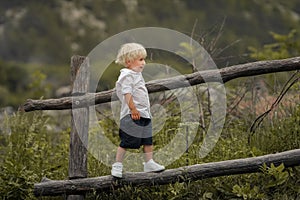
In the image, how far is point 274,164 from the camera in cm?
464

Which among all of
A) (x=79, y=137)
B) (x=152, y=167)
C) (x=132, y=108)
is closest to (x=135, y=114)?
(x=132, y=108)

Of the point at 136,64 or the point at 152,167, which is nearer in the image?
the point at 136,64

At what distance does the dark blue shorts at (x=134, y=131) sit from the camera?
180 inches

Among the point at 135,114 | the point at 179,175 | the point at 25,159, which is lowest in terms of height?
the point at 179,175

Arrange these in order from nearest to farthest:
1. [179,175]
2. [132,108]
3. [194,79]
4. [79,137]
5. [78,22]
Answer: [132,108], [179,175], [194,79], [79,137], [78,22]

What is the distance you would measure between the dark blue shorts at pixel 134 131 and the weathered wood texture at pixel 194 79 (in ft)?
1.32

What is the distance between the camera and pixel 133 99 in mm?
4594

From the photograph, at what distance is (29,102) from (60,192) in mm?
809

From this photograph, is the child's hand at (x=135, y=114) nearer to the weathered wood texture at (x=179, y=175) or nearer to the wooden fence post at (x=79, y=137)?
the weathered wood texture at (x=179, y=175)

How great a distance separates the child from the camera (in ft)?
14.9

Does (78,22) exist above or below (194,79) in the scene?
above

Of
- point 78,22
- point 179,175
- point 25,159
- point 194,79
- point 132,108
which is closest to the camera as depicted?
point 132,108

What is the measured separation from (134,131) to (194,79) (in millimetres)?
681

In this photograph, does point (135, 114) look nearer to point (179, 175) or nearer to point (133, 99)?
point (133, 99)
